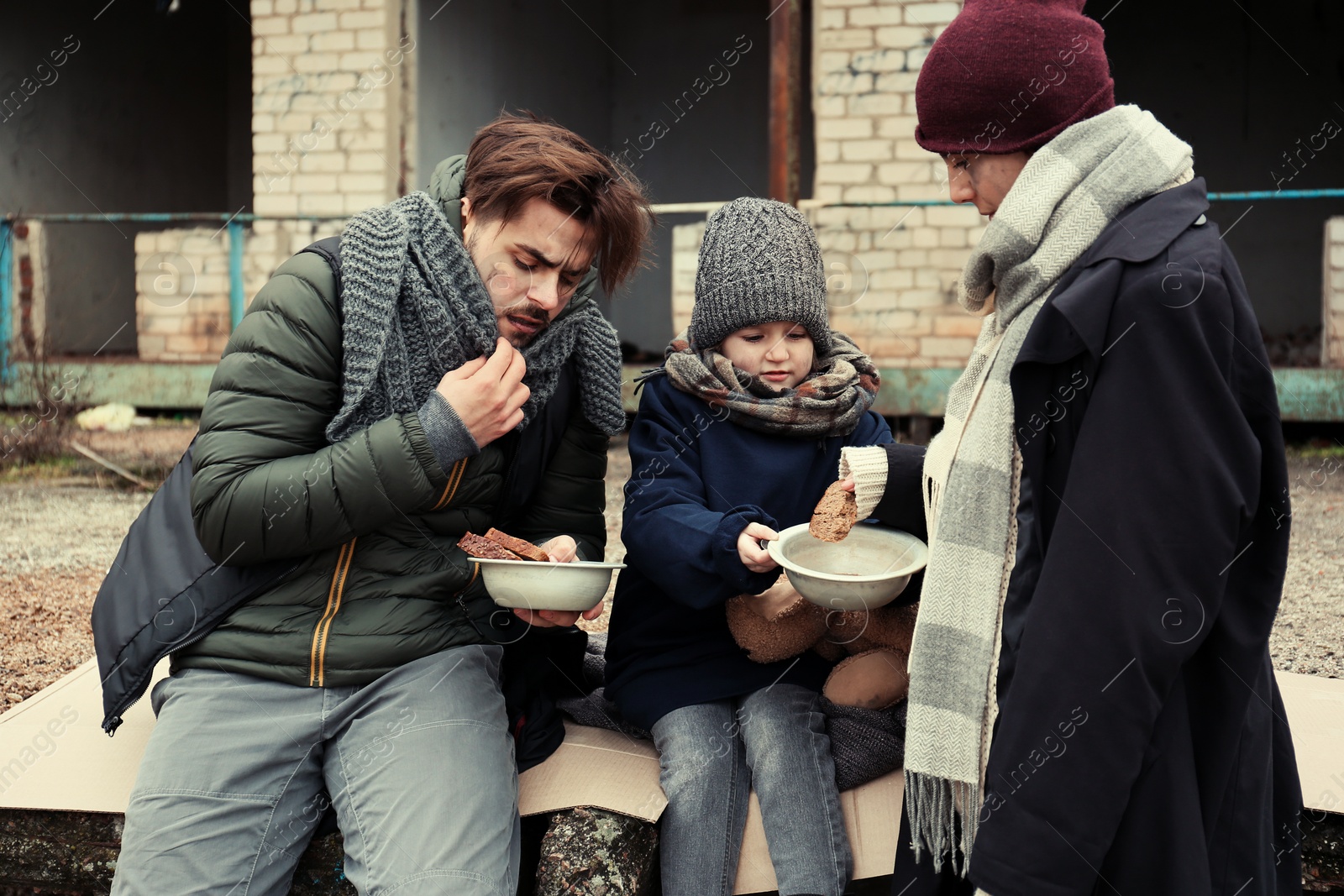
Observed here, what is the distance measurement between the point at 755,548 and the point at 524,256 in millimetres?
680

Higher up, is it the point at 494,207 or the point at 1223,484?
the point at 494,207

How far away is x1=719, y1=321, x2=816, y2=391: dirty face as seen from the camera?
7.63 ft

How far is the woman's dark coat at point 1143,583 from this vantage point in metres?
1.33

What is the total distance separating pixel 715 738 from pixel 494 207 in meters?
1.07

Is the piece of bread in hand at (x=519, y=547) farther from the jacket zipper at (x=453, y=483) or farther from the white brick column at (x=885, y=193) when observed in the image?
the white brick column at (x=885, y=193)

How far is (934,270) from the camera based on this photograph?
23.6ft

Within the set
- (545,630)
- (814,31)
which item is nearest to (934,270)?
(814,31)

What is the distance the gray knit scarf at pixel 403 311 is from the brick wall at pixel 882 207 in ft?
17.1

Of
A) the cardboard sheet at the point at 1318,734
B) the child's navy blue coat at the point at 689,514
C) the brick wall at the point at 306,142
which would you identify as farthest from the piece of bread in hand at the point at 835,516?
the brick wall at the point at 306,142

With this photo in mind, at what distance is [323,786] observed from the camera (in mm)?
1944

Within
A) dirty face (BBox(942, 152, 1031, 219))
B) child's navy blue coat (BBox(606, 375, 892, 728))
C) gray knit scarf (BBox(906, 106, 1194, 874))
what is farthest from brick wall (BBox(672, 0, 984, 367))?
gray knit scarf (BBox(906, 106, 1194, 874))

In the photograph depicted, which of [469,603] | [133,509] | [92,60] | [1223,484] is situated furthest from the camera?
[92,60]

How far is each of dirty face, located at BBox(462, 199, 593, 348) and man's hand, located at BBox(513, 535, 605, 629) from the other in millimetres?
400

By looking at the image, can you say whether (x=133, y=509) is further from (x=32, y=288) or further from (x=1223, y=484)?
(x=1223, y=484)
